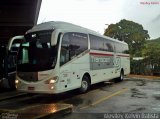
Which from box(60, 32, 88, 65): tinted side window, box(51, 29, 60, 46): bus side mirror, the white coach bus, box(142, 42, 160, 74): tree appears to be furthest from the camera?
box(142, 42, 160, 74): tree

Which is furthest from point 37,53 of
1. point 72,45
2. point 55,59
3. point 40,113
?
point 40,113

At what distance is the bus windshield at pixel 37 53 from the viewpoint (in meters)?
12.0

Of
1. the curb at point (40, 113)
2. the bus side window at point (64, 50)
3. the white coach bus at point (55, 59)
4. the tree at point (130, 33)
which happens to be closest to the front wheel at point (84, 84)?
the white coach bus at point (55, 59)

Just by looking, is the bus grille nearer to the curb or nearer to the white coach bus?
the white coach bus

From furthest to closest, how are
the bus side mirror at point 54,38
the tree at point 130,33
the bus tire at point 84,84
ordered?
the tree at point 130,33 → the bus tire at point 84,84 → the bus side mirror at point 54,38

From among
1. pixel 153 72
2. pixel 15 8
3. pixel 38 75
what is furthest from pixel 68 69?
pixel 153 72

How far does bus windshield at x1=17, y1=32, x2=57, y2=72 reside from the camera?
12.0 metres

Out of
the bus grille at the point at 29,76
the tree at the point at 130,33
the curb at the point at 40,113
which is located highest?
the tree at the point at 130,33

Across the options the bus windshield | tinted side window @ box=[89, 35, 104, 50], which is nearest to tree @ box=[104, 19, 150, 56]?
tinted side window @ box=[89, 35, 104, 50]

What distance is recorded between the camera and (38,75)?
1199 cm

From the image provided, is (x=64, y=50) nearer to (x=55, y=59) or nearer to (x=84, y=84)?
(x=55, y=59)

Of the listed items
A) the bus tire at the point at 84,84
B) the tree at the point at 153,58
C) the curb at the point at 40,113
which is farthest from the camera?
the tree at the point at 153,58

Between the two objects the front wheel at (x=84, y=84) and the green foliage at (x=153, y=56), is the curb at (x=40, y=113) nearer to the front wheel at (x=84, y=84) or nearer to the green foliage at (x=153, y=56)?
the front wheel at (x=84, y=84)

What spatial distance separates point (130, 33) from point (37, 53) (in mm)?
43376
